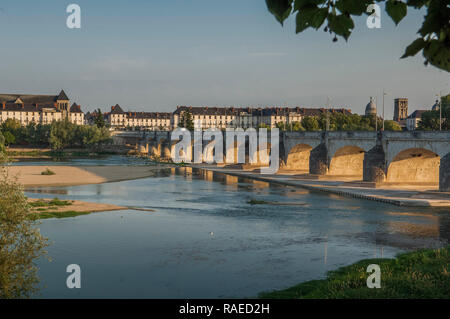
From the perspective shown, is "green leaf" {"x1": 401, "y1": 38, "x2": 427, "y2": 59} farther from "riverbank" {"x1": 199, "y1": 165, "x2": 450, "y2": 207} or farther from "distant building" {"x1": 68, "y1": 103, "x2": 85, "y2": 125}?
"distant building" {"x1": 68, "y1": 103, "x2": 85, "y2": 125}

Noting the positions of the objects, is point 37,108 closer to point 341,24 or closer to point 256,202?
point 256,202

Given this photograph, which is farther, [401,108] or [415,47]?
[401,108]

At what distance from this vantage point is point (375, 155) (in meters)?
52.2

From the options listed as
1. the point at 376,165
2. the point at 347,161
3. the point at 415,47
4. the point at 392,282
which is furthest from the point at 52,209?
the point at 347,161

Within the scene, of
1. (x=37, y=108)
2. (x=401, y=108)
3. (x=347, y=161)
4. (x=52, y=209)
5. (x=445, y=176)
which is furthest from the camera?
(x=401, y=108)

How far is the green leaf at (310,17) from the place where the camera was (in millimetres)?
3559

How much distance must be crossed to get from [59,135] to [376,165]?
97918 mm

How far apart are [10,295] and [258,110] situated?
181259mm

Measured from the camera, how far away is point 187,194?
153 ft

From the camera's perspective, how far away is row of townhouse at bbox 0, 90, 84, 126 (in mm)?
176875

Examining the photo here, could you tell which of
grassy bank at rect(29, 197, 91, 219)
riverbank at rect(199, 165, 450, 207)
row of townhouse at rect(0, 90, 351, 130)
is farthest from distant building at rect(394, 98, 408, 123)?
grassy bank at rect(29, 197, 91, 219)

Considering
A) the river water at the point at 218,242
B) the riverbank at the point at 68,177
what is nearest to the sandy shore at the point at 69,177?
the riverbank at the point at 68,177

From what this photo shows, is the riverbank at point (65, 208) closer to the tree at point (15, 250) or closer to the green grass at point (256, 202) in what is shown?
the green grass at point (256, 202)

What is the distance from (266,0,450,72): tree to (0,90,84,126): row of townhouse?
594 feet
